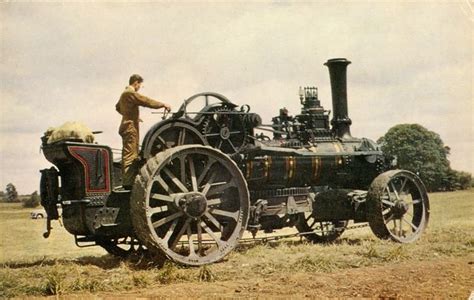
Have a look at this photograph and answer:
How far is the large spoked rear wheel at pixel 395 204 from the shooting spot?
32.6 ft

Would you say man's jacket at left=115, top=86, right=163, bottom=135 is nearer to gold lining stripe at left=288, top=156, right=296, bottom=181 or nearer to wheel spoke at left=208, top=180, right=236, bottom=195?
wheel spoke at left=208, top=180, right=236, bottom=195

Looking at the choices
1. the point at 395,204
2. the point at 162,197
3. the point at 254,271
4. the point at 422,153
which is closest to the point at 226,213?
the point at 162,197

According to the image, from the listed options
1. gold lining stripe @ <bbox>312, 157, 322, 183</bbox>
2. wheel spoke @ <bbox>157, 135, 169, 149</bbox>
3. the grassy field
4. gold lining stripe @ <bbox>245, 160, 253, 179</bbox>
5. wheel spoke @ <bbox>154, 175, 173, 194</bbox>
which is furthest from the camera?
gold lining stripe @ <bbox>312, 157, 322, 183</bbox>

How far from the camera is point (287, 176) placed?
1019 centimetres

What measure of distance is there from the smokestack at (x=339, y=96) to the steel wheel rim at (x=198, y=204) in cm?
391

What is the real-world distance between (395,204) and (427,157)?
1231 inches

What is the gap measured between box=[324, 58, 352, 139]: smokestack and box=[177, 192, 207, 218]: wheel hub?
4.86 m

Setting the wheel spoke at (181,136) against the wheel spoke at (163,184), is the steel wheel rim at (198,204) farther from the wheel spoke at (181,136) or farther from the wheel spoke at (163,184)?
the wheel spoke at (181,136)

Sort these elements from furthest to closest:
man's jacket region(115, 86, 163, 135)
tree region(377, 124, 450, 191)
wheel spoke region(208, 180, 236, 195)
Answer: tree region(377, 124, 450, 191)
wheel spoke region(208, 180, 236, 195)
man's jacket region(115, 86, 163, 135)

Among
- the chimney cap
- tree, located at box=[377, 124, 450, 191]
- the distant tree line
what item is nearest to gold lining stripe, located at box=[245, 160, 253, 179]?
the chimney cap

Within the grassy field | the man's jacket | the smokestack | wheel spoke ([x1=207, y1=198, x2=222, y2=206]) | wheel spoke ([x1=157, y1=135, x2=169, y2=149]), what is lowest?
the grassy field

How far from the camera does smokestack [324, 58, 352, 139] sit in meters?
11.7

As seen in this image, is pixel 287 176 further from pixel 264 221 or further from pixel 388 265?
pixel 388 265

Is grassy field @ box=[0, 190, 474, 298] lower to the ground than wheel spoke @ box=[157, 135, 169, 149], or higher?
lower
